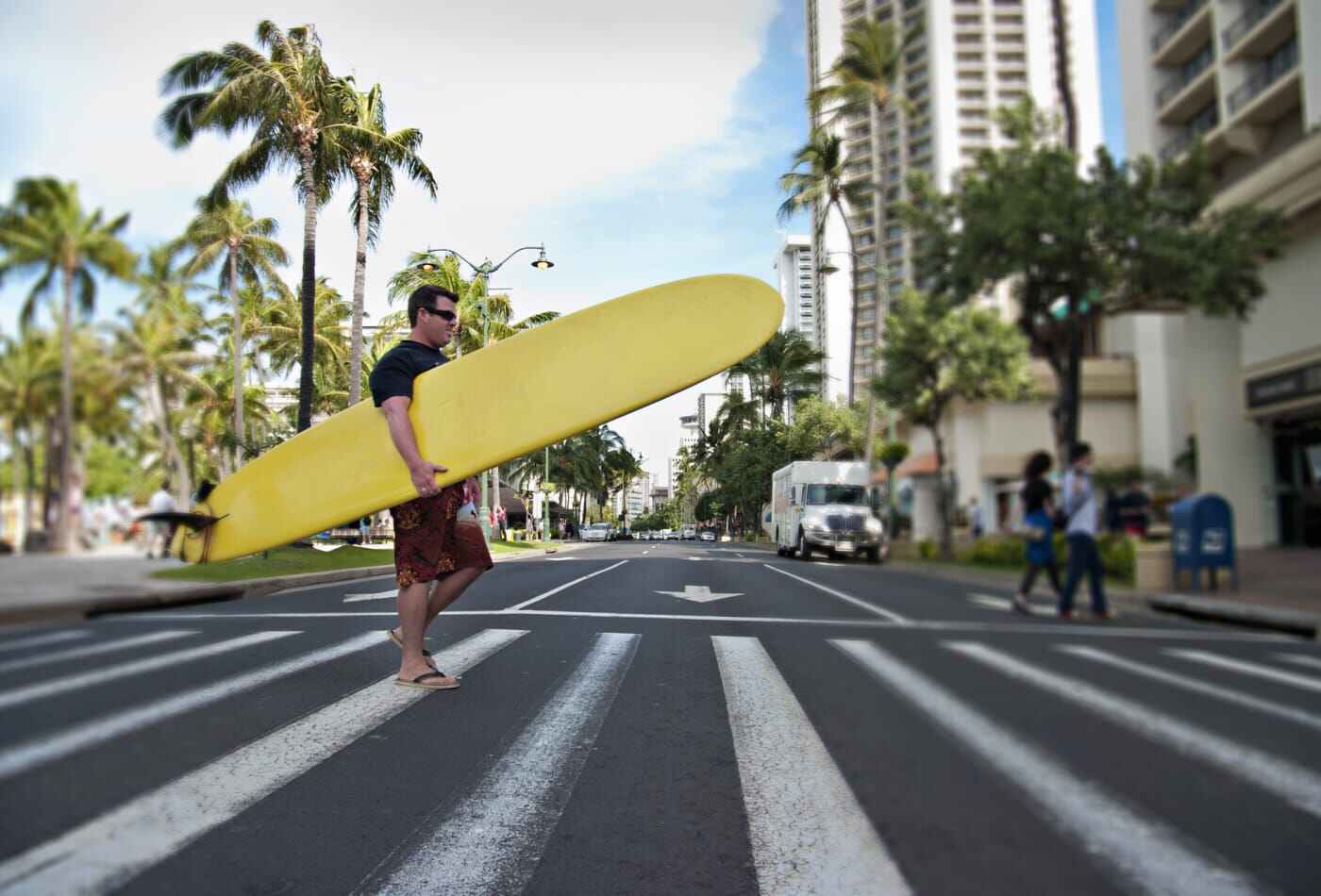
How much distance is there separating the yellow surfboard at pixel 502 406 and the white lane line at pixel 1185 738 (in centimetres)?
63

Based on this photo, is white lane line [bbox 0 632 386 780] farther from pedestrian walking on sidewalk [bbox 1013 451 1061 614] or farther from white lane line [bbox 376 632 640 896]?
pedestrian walking on sidewalk [bbox 1013 451 1061 614]

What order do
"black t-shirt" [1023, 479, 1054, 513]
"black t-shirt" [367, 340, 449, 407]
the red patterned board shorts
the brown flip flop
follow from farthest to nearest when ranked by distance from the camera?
1. the brown flip flop
2. the red patterned board shorts
3. "black t-shirt" [367, 340, 449, 407]
4. "black t-shirt" [1023, 479, 1054, 513]

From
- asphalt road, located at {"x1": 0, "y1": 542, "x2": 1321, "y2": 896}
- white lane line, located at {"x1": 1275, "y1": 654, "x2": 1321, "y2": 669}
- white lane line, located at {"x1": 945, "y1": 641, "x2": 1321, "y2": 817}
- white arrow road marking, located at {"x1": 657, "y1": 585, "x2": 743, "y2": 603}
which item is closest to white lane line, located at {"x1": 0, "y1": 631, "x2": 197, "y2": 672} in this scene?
asphalt road, located at {"x1": 0, "y1": 542, "x2": 1321, "y2": 896}

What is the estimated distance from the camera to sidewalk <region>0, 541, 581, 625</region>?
3.57 ft

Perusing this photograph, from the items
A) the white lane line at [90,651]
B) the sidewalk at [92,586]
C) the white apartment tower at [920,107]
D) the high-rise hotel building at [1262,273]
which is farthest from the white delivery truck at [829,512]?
the white lane line at [90,651]

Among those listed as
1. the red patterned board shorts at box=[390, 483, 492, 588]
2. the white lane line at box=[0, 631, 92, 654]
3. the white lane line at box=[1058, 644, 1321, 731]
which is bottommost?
the white lane line at box=[1058, 644, 1321, 731]

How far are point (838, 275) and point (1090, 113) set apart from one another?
41 centimetres

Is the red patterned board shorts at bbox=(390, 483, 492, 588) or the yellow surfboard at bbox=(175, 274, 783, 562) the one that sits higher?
the yellow surfboard at bbox=(175, 274, 783, 562)

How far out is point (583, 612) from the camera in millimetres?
1731

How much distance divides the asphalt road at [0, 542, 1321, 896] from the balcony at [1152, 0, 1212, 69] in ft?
2.79

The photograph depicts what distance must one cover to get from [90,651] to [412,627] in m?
0.50

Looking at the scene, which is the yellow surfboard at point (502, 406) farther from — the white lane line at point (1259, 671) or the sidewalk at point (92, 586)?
the white lane line at point (1259, 671)

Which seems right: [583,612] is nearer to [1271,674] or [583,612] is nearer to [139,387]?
[139,387]

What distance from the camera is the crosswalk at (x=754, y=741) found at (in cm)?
104
